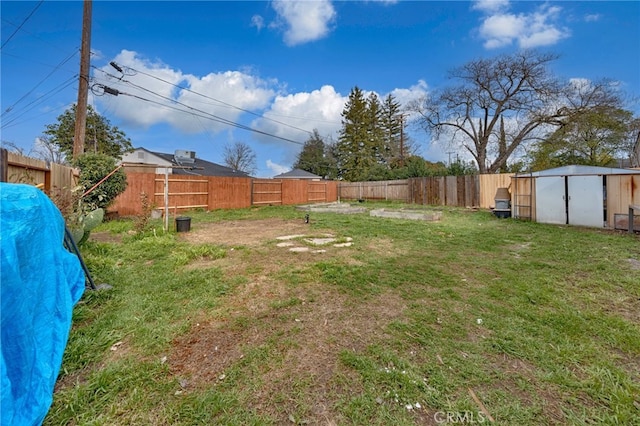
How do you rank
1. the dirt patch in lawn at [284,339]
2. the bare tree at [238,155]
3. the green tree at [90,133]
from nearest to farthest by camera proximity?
the dirt patch in lawn at [284,339]
the green tree at [90,133]
the bare tree at [238,155]

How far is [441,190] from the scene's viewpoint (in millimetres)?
14656

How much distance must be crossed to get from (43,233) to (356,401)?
7.26 ft

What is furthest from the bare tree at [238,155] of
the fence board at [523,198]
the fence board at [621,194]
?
the fence board at [621,194]

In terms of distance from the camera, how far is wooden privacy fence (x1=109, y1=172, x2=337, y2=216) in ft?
32.9

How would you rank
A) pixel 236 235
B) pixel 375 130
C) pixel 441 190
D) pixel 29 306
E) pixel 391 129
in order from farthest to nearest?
pixel 391 129 → pixel 375 130 → pixel 441 190 → pixel 236 235 → pixel 29 306

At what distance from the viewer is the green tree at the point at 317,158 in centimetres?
3131

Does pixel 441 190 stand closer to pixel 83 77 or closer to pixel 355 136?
pixel 83 77

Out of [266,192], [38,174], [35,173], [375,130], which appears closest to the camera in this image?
[35,173]

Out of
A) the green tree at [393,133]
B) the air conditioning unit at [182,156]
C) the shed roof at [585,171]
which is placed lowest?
the shed roof at [585,171]

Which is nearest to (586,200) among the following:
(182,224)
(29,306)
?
(29,306)

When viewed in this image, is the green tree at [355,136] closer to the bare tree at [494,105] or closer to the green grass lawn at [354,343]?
the bare tree at [494,105]

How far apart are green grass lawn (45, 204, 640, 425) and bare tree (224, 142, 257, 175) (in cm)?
3031

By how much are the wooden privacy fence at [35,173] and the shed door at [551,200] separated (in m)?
11.0

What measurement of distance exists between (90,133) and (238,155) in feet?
49.8
